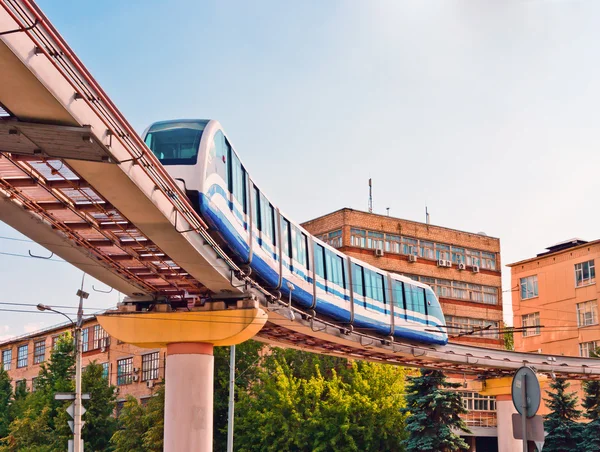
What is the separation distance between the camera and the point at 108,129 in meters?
13.5

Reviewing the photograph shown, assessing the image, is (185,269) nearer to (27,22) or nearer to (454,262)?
(27,22)

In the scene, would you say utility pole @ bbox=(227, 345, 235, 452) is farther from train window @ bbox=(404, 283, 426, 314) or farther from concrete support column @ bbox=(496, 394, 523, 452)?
concrete support column @ bbox=(496, 394, 523, 452)

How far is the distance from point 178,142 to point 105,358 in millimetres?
49856

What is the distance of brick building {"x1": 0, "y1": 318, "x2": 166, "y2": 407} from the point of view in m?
60.3

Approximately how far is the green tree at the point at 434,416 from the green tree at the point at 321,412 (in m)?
2.72

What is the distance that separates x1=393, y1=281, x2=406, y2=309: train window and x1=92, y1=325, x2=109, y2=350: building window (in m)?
35.9

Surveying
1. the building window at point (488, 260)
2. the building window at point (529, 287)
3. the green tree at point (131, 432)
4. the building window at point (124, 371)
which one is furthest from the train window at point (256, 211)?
the building window at point (488, 260)

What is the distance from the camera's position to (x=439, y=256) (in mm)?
64750

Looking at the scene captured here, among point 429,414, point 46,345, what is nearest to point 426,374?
point 429,414

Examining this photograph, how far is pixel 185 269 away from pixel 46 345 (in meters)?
61.6

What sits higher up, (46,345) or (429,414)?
(46,345)

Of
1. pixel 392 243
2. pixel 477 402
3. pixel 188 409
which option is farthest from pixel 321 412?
pixel 188 409

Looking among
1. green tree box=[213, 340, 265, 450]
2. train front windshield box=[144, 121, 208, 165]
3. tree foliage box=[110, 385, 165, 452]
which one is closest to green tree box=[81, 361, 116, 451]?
tree foliage box=[110, 385, 165, 452]

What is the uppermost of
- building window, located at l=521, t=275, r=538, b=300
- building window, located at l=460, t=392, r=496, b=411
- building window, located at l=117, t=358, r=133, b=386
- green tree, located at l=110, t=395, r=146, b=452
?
building window, located at l=521, t=275, r=538, b=300
